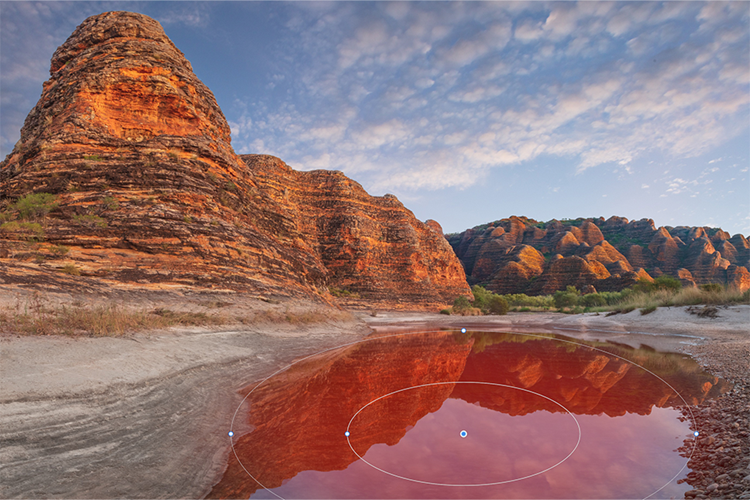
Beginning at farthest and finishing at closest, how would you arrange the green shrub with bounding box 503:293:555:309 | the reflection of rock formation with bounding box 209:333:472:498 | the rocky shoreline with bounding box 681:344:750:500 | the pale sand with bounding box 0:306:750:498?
the green shrub with bounding box 503:293:555:309, the reflection of rock formation with bounding box 209:333:472:498, the pale sand with bounding box 0:306:750:498, the rocky shoreline with bounding box 681:344:750:500

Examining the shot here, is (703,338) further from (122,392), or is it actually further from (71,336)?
(71,336)

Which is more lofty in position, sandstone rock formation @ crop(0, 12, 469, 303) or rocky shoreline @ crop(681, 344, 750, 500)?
sandstone rock formation @ crop(0, 12, 469, 303)

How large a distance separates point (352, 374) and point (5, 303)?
864 cm

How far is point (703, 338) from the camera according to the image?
1395 cm

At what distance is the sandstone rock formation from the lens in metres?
13.8

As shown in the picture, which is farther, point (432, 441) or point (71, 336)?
point (71, 336)

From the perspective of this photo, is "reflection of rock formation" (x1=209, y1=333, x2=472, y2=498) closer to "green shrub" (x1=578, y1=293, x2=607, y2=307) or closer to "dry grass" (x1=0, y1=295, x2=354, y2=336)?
"dry grass" (x1=0, y1=295, x2=354, y2=336)

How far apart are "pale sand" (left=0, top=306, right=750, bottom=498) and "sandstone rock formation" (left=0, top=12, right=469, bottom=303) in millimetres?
6352

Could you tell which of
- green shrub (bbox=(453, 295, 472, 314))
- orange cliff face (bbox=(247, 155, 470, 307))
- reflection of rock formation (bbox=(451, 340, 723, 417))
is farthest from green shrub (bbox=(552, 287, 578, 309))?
reflection of rock formation (bbox=(451, 340, 723, 417))

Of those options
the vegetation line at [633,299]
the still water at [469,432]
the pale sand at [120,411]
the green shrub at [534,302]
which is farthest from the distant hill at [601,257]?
the pale sand at [120,411]

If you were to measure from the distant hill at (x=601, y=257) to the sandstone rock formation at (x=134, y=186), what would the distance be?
60182mm

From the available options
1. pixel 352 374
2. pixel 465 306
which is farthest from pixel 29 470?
pixel 465 306

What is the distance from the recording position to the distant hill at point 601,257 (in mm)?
69375

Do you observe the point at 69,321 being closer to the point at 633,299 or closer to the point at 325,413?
the point at 325,413
